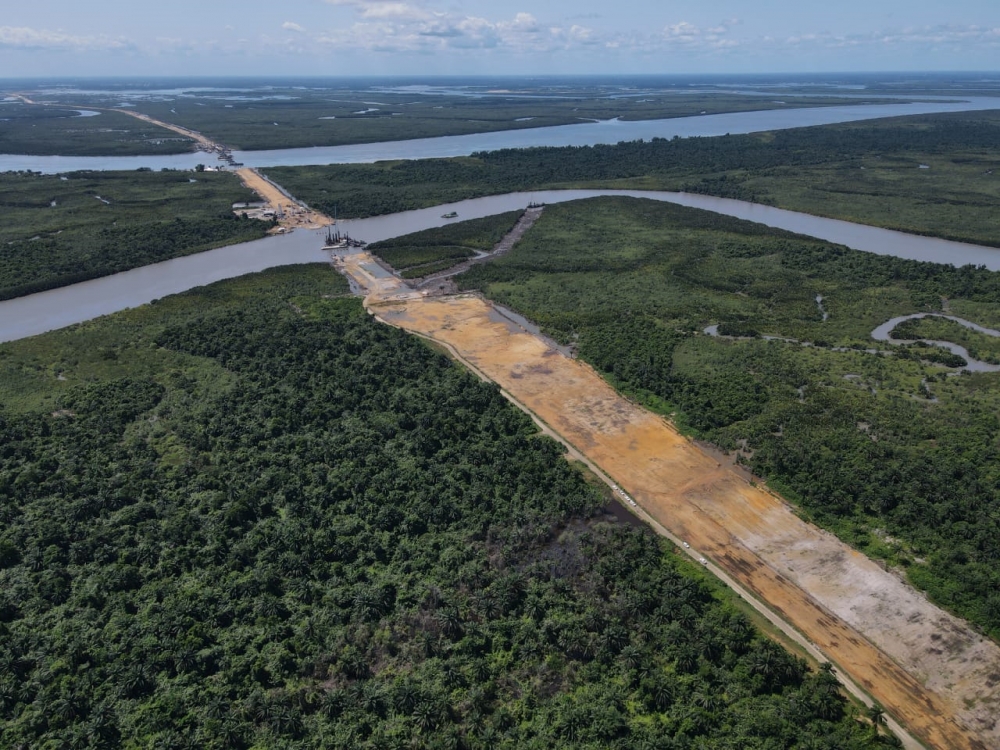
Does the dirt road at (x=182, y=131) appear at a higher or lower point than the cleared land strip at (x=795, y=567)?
higher

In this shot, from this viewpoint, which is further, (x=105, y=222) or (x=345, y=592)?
(x=105, y=222)

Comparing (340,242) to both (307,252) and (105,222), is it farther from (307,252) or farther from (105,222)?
(105,222)

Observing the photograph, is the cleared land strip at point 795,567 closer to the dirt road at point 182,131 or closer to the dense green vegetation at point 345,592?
the dense green vegetation at point 345,592

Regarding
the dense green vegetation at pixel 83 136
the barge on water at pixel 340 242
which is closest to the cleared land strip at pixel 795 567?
the barge on water at pixel 340 242

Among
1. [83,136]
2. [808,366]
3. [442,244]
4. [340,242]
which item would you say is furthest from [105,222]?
[83,136]

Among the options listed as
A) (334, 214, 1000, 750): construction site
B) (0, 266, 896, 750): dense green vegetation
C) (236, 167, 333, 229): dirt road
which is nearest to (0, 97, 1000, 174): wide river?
(236, 167, 333, 229): dirt road
